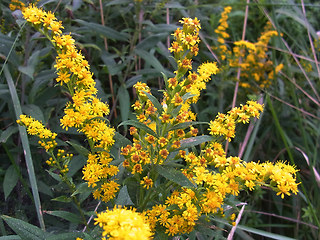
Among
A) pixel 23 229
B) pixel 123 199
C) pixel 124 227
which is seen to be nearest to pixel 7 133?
pixel 23 229

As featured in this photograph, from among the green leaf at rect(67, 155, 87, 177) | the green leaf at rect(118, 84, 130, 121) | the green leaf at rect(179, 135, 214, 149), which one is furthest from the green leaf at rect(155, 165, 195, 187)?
the green leaf at rect(118, 84, 130, 121)

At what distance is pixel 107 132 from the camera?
171 cm

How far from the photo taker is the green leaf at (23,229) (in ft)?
5.64

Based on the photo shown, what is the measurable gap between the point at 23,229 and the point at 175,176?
0.81 meters

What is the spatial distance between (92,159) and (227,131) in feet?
2.15

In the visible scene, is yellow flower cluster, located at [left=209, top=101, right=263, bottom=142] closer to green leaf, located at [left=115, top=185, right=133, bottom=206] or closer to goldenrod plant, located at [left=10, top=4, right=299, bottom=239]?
goldenrod plant, located at [left=10, top=4, right=299, bottom=239]

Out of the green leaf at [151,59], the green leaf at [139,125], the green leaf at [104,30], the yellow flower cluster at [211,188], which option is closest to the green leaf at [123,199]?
the yellow flower cluster at [211,188]

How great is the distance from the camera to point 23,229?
1.75m

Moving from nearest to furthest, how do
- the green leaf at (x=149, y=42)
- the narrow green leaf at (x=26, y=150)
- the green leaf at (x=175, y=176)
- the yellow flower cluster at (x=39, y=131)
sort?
the green leaf at (x=175, y=176)
the yellow flower cluster at (x=39, y=131)
the narrow green leaf at (x=26, y=150)
the green leaf at (x=149, y=42)

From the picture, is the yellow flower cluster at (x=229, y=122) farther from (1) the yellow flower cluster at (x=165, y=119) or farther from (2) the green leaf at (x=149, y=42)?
(2) the green leaf at (x=149, y=42)

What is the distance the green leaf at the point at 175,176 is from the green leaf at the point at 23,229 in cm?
70

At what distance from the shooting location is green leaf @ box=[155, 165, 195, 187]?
1535mm

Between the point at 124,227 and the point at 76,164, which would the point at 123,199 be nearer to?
the point at 76,164

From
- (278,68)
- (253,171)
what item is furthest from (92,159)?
(278,68)
